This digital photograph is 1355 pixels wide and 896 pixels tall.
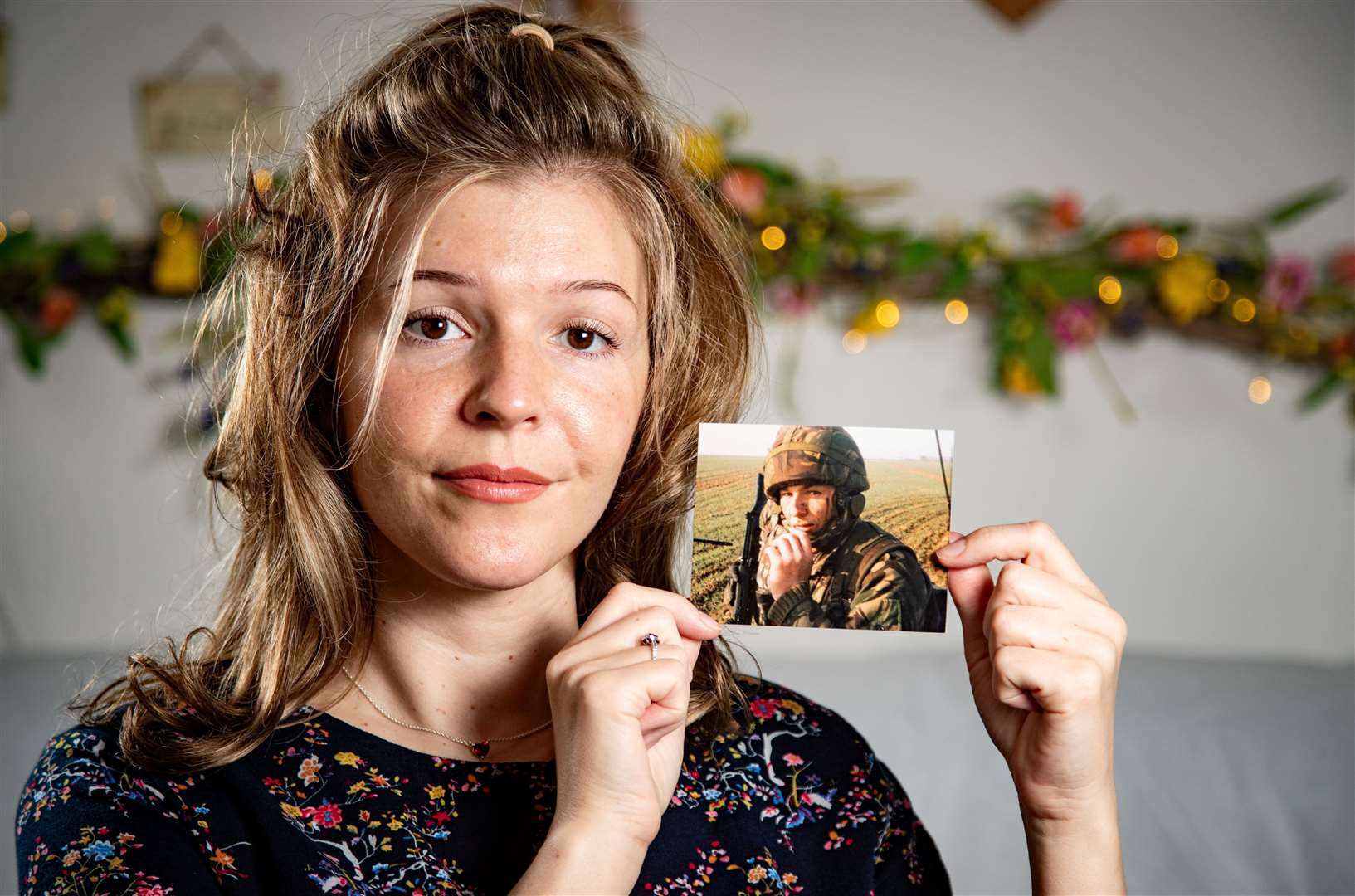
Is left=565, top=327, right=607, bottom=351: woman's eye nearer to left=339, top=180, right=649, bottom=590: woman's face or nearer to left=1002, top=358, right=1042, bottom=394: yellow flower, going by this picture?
left=339, top=180, right=649, bottom=590: woman's face

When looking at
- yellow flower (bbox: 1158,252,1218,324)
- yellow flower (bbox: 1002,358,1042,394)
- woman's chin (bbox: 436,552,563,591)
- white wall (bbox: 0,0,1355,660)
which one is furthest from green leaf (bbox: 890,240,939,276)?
woman's chin (bbox: 436,552,563,591)

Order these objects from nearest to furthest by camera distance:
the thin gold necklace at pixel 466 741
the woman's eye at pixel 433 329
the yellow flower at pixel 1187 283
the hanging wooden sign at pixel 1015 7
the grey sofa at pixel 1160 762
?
1. the woman's eye at pixel 433 329
2. the thin gold necklace at pixel 466 741
3. the grey sofa at pixel 1160 762
4. the yellow flower at pixel 1187 283
5. the hanging wooden sign at pixel 1015 7

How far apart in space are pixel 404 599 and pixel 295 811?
0.24m

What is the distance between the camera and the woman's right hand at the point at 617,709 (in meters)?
1.08

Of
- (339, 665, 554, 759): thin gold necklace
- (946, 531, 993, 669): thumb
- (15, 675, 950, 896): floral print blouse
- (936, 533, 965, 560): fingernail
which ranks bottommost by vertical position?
(15, 675, 950, 896): floral print blouse

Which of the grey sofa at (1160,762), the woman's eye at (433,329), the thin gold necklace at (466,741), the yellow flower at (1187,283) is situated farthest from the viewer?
the yellow flower at (1187,283)

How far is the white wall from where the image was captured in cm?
315

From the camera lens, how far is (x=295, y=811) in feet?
4.04

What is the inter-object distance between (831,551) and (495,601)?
376 millimetres

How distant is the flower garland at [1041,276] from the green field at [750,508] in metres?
1.99

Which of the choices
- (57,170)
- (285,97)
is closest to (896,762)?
(285,97)

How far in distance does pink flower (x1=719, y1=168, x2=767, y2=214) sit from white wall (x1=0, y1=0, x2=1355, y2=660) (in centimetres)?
14

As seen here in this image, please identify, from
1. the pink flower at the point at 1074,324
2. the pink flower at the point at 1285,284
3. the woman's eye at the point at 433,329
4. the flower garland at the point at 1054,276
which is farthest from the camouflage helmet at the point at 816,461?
the pink flower at the point at 1285,284

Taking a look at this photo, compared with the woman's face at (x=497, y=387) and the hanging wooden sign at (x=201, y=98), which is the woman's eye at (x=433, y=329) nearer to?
the woman's face at (x=497, y=387)
